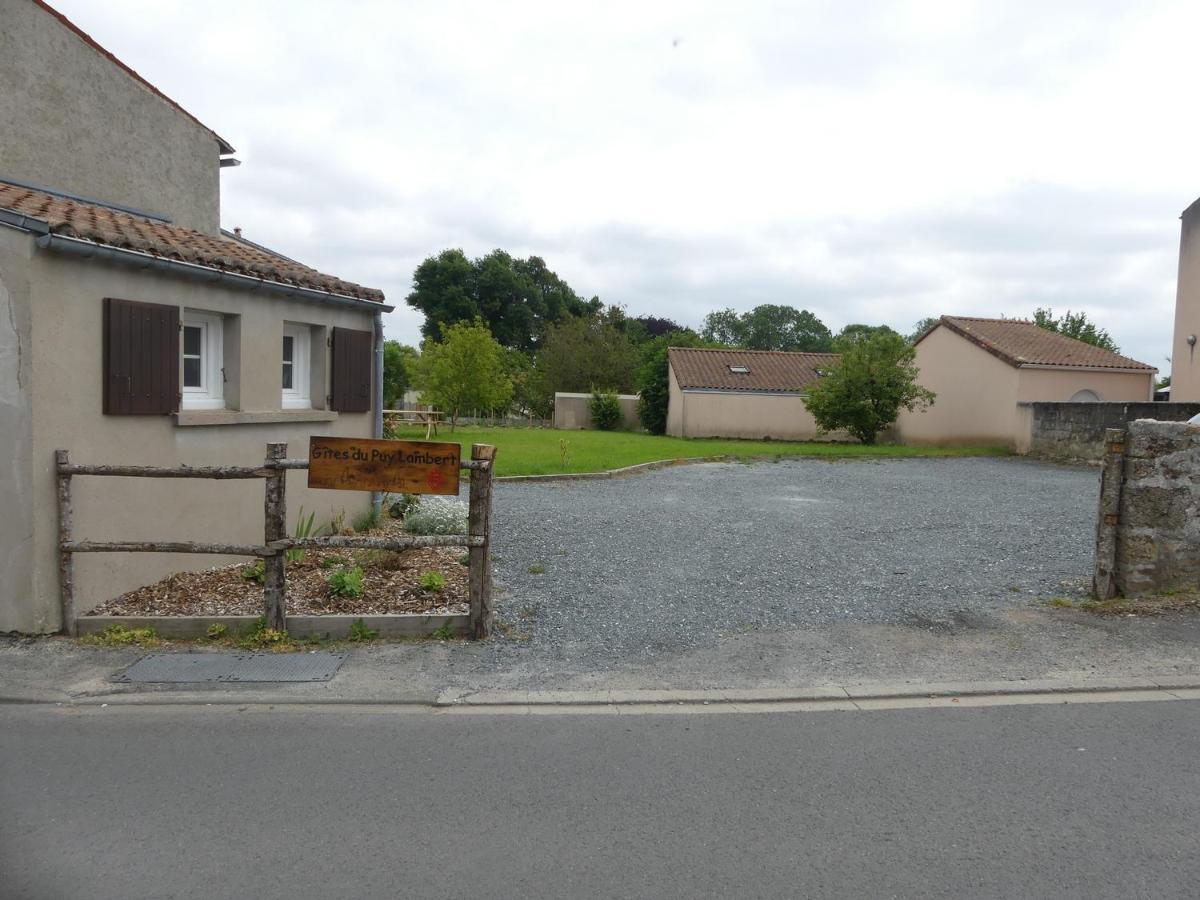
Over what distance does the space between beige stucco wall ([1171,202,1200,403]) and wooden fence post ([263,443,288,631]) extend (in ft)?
81.0

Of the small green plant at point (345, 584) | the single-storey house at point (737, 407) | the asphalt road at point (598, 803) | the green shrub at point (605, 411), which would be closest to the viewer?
the asphalt road at point (598, 803)

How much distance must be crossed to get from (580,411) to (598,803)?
40602mm

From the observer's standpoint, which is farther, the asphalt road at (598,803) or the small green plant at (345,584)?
the small green plant at (345,584)

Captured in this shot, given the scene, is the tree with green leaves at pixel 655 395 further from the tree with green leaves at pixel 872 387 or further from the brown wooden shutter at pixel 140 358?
the brown wooden shutter at pixel 140 358

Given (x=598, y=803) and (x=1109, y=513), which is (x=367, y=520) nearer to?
(x=598, y=803)

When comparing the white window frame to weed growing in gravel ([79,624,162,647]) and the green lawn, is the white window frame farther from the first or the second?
the green lawn

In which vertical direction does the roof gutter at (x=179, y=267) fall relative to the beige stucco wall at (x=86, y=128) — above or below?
below

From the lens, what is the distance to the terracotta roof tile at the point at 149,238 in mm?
7133

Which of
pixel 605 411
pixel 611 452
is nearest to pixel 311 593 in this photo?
pixel 611 452

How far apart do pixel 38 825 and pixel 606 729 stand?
280cm

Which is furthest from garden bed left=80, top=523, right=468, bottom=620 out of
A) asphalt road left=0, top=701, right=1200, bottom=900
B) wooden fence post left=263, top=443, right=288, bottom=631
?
asphalt road left=0, top=701, right=1200, bottom=900

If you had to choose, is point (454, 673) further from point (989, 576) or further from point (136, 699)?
point (989, 576)

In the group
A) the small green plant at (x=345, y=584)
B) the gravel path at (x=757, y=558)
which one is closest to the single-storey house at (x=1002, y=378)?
the gravel path at (x=757, y=558)

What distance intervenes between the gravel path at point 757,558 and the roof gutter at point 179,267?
3.49m
